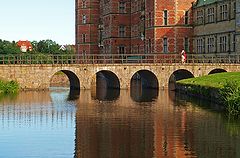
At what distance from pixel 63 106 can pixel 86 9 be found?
46.4m

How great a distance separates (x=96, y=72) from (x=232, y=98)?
23910 millimetres

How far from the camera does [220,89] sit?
3647cm

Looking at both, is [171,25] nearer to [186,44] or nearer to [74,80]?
[186,44]

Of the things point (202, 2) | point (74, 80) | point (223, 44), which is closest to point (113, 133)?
point (74, 80)

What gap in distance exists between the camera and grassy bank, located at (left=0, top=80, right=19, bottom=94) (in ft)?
165

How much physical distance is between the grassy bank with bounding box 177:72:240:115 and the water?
945 mm

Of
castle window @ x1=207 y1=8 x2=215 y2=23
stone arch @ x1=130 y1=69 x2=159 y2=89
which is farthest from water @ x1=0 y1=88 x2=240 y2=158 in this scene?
castle window @ x1=207 y1=8 x2=215 y2=23

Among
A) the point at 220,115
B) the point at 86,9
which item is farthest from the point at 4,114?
the point at 86,9

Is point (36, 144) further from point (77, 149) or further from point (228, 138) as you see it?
point (228, 138)

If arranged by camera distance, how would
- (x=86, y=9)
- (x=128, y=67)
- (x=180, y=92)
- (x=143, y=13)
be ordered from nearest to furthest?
(x=180, y=92), (x=128, y=67), (x=143, y=13), (x=86, y=9)

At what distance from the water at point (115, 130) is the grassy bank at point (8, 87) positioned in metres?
9.01

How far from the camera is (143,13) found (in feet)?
226

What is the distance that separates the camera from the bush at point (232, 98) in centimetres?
3256

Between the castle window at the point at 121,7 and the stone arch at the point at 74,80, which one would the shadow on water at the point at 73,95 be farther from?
the castle window at the point at 121,7
